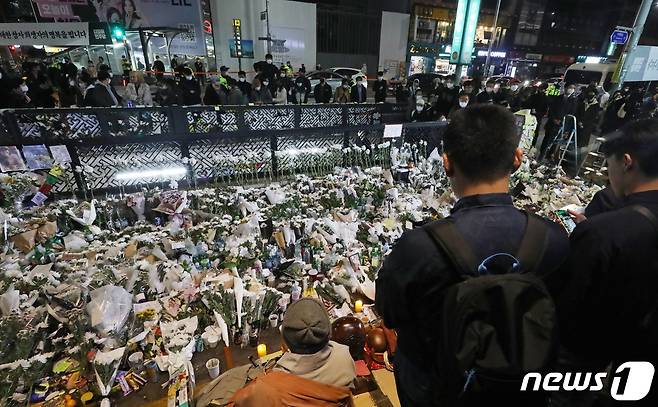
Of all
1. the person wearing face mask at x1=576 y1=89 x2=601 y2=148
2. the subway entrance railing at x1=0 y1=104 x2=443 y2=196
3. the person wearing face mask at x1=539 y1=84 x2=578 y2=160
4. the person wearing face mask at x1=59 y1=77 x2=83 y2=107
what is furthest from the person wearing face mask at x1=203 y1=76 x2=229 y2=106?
the person wearing face mask at x1=576 y1=89 x2=601 y2=148

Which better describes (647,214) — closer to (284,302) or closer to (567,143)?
(284,302)

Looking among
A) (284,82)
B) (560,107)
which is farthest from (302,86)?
(560,107)

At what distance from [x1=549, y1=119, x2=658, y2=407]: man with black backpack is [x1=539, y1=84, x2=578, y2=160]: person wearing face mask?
7.84 meters

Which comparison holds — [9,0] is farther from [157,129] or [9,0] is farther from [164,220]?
[164,220]

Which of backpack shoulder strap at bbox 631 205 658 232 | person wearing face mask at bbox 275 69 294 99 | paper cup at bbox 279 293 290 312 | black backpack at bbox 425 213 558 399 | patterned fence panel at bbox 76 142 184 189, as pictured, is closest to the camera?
black backpack at bbox 425 213 558 399

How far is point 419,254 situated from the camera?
128 centimetres

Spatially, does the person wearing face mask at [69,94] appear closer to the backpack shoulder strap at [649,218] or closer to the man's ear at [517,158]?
the man's ear at [517,158]

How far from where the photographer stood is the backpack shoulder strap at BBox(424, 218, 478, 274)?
1.21 m

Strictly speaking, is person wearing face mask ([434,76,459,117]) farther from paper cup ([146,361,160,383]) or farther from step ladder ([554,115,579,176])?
paper cup ([146,361,160,383])

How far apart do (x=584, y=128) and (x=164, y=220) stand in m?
10.1

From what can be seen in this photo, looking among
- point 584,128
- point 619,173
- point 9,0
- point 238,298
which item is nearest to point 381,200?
point 238,298

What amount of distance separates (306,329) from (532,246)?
128cm

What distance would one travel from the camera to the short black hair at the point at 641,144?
1756 mm

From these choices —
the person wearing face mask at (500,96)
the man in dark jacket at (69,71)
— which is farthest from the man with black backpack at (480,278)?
the man in dark jacket at (69,71)
